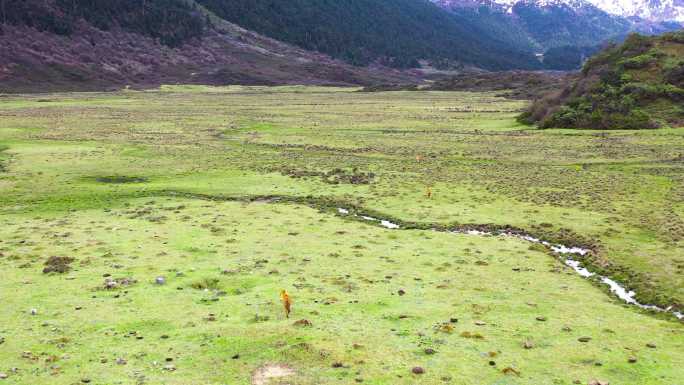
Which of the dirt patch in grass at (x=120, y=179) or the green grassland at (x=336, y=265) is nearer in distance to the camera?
the green grassland at (x=336, y=265)

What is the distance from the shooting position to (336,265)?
24.0 metres

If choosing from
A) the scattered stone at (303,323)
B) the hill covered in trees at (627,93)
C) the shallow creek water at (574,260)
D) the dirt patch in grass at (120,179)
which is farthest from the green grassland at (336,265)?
the hill covered in trees at (627,93)

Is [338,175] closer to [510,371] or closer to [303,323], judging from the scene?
[303,323]

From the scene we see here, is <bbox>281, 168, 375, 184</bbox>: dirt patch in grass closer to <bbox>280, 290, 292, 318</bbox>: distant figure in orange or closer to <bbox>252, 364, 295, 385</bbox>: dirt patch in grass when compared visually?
<bbox>280, 290, 292, 318</bbox>: distant figure in orange

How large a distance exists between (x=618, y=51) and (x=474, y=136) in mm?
37590

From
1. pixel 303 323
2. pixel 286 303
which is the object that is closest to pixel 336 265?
pixel 286 303

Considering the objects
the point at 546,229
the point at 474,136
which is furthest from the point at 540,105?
the point at 546,229

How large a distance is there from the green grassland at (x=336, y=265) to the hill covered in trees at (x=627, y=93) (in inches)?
744

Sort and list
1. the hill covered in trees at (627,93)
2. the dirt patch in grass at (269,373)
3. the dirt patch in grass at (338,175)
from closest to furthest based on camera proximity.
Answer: the dirt patch in grass at (269,373) → the dirt patch in grass at (338,175) → the hill covered in trees at (627,93)

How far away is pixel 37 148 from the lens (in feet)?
187

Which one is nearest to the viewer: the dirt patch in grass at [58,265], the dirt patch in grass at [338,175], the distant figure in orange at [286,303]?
the distant figure in orange at [286,303]

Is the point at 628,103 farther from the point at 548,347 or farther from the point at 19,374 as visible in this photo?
the point at 19,374

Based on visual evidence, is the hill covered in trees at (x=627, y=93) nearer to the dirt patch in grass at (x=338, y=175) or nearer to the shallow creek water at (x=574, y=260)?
the dirt patch in grass at (x=338, y=175)

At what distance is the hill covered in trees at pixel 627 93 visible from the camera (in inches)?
2835
